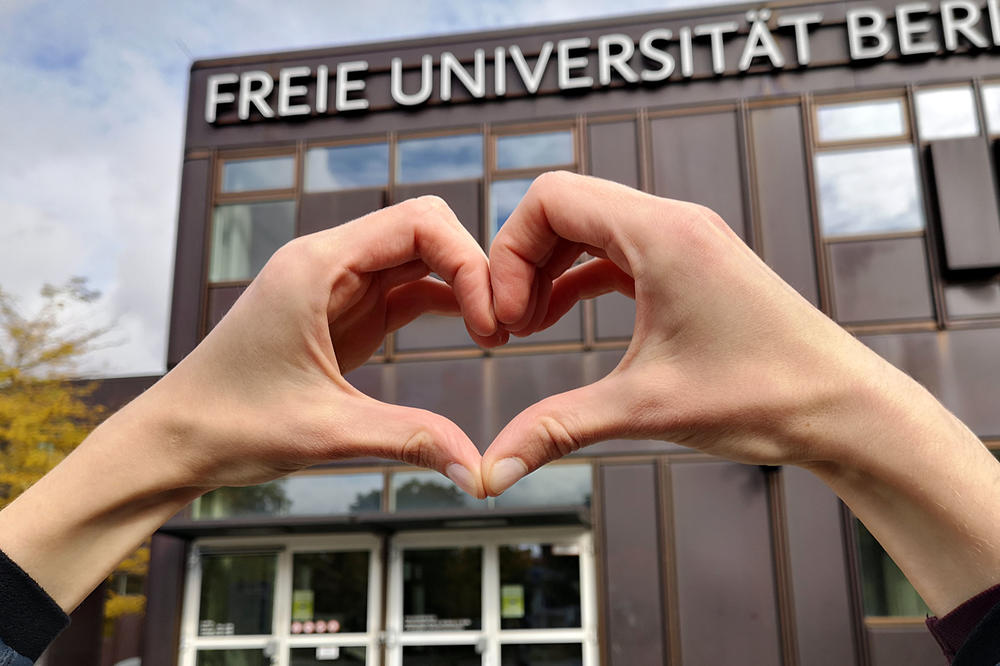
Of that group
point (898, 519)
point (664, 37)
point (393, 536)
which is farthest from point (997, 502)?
point (664, 37)

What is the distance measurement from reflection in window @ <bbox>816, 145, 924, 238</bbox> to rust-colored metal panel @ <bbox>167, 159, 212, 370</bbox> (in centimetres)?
934

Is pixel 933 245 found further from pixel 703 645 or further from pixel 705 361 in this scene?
pixel 705 361

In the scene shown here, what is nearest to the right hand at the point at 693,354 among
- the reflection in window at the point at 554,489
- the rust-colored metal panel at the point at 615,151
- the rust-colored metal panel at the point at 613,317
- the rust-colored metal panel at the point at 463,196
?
the reflection in window at the point at 554,489

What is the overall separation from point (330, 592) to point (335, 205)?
575 centimetres

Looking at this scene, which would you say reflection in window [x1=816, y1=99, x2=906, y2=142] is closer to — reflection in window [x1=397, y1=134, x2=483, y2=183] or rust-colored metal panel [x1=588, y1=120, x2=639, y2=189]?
rust-colored metal panel [x1=588, y1=120, x2=639, y2=189]

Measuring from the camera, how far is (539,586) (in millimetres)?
11281

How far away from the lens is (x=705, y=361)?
176 cm

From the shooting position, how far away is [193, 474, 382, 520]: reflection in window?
1190cm

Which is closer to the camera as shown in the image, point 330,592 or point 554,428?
point 554,428

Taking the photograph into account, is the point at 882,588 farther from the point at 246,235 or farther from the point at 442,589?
the point at 246,235

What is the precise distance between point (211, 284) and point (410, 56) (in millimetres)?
4730

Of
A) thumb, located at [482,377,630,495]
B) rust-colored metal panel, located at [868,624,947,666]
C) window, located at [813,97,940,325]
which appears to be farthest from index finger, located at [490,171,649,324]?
window, located at [813,97,940,325]

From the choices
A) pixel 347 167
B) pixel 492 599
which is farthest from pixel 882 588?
pixel 347 167

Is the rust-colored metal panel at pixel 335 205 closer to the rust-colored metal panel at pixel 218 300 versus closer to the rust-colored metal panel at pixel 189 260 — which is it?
the rust-colored metal panel at pixel 218 300
